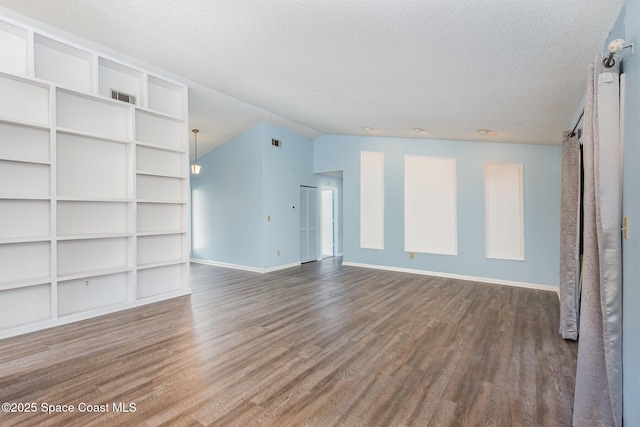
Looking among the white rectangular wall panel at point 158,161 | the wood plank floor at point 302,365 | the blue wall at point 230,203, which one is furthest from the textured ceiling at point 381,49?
the wood plank floor at point 302,365

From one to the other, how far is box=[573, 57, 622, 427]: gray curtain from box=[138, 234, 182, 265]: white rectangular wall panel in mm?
4805

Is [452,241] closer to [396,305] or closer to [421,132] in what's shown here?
[421,132]

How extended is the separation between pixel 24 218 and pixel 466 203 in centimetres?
663

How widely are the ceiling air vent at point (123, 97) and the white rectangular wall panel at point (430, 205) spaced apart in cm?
512

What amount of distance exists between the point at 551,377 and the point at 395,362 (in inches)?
47.2

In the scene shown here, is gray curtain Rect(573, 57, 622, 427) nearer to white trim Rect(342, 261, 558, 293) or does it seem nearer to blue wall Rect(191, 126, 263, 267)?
white trim Rect(342, 261, 558, 293)

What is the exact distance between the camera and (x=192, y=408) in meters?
2.06

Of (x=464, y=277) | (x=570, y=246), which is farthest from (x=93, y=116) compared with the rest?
(x=464, y=277)

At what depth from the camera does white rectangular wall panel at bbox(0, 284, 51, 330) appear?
10.7 ft

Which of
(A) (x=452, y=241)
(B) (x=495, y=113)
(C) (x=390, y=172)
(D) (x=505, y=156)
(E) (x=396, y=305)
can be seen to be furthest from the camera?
(C) (x=390, y=172)

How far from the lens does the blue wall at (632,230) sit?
1.53m

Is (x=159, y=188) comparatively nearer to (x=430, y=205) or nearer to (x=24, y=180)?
(x=24, y=180)

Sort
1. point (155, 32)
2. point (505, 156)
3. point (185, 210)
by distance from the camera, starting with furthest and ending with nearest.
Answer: point (505, 156)
point (185, 210)
point (155, 32)

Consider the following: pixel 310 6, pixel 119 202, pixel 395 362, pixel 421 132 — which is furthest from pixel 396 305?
pixel 119 202
